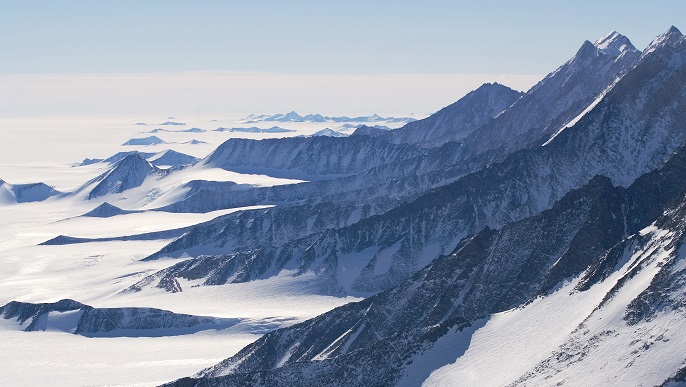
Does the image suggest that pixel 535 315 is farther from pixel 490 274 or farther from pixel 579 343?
pixel 490 274

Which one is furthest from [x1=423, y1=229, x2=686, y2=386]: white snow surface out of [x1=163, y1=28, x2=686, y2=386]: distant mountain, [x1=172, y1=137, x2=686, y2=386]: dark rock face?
[x1=172, y1=137, x2=686, y2=386]: dark rock face

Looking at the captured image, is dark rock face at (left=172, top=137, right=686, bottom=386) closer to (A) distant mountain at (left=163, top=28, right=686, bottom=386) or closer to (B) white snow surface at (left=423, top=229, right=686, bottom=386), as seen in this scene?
(A) distant mountain at (left=163, top=28, right=686, bottom=386)

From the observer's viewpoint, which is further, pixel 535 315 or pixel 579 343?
pixel 535 315

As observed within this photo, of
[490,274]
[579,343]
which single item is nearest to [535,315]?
[579,343]

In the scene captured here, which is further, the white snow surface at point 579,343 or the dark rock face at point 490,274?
the dark rock face at point 490,274

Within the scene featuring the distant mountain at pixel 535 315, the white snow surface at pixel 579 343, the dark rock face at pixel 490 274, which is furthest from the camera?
the dark rock face at pixel 490 274

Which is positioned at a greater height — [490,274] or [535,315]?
[490,274]

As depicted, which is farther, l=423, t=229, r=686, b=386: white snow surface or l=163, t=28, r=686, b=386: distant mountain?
l=163, t=28, r=686, b=386: distant mountain

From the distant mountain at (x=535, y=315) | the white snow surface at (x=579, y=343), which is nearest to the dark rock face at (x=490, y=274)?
the distant mountain at (x=535, y=315)

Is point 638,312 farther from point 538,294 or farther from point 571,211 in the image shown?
point 571,211

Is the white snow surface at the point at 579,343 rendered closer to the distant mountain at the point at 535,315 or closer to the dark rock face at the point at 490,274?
the distant mountain at the point at 535,315

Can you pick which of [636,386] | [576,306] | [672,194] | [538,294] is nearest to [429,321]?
[538,294]
